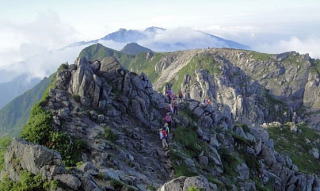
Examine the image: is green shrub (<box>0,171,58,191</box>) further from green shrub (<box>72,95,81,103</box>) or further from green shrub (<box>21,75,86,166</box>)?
green shrub (<box>72,95,81,103</box>)

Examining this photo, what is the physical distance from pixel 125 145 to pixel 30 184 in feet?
83.6

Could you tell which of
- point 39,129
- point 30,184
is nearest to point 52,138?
point 39,129

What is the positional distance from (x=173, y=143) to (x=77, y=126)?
50.0 ft

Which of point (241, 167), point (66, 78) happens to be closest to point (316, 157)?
point (241, 167)

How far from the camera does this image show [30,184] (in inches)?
1113

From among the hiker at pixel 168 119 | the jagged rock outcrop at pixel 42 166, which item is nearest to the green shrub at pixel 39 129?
the jagged rock outcrop at pixel 42 166

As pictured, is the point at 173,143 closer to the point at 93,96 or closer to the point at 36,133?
the point at 93,96

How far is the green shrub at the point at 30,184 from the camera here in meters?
27.9

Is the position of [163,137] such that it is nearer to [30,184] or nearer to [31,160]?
[31,160]

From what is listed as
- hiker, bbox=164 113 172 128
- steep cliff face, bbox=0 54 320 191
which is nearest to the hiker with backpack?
hiker, bbox=164 113 172 128

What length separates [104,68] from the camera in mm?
67938

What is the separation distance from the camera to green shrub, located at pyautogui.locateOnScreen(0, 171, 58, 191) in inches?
1097

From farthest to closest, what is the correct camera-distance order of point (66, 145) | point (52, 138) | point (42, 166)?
point (52, 138) < point (66, 145) < point (42, 166)

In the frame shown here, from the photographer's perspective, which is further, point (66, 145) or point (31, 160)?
point (66, 145)
